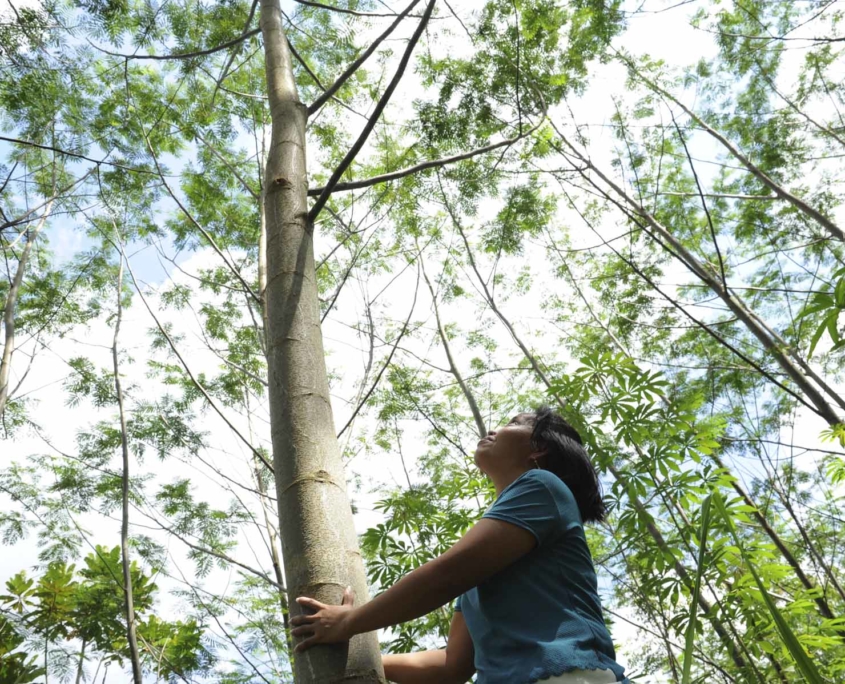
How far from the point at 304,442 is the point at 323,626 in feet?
1.12

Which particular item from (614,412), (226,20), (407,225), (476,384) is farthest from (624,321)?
(226,20)

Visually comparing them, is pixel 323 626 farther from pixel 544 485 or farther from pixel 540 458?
pixel 540 458

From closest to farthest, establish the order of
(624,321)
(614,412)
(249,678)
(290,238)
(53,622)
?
(290,238) → (614,412) → (53,622) → (249,678) → (624,321)

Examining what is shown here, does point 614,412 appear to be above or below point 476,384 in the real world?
below

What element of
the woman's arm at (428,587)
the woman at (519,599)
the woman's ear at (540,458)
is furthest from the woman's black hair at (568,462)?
the woman's arm at (428,587)

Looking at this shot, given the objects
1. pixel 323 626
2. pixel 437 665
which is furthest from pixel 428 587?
pixel 437 665

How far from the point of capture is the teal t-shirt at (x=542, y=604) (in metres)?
0.93

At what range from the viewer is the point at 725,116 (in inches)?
257

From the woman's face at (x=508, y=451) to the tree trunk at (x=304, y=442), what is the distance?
1.43 feet

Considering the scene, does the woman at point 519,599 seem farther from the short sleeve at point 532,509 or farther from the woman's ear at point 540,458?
the woman's ear at point 540,458

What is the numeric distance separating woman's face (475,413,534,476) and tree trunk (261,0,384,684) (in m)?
0.44

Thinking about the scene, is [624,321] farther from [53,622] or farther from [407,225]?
[53,622]

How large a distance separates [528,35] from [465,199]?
4.73 ft

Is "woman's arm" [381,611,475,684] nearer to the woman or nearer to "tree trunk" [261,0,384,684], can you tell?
the woman
